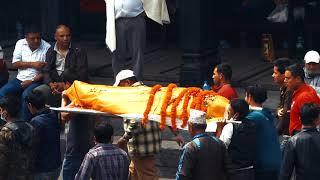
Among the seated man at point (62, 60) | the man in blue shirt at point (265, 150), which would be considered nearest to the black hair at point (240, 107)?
the man in blue shirt at point (265, 150)

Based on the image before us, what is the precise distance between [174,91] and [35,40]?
11.7 feet

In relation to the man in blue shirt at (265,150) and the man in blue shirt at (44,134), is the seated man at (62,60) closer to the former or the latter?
the man in blue shirt at (44,134)

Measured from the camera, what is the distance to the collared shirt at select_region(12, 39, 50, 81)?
41.9 ft

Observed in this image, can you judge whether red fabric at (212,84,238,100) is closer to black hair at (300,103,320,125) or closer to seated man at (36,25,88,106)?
black hair at (300,103,320,125)

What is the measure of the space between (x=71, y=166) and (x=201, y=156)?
2.36m

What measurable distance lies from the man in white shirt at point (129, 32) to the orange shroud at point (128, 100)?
9.48 feet

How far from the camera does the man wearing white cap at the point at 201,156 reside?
8617 millimetres

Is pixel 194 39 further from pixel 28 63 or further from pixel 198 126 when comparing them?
pixel 198 126

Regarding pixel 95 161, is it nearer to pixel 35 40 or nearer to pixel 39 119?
pixel 39 119

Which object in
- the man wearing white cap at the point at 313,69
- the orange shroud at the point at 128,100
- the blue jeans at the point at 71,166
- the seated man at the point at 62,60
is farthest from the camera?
the seated man at the point at 62,60

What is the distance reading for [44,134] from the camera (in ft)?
31.8

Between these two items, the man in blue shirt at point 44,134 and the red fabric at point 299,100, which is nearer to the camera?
the man in blue shirt at point 44,134

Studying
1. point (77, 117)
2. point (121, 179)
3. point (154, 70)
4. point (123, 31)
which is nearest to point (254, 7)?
point (154, 70)

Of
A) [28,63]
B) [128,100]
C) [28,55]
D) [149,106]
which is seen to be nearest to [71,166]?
[128,100]
